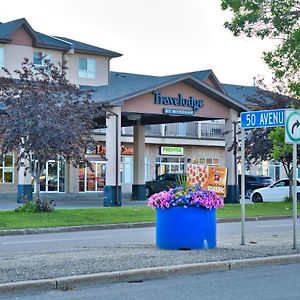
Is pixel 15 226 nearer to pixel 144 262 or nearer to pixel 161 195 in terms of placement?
pixel 161 195

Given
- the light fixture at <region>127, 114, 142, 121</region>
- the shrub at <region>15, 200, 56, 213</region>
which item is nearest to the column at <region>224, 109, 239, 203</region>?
the light fixture at <region>127, 114, 142, 121</region>

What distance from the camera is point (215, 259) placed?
1164cm

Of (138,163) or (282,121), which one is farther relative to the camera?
(138,163)

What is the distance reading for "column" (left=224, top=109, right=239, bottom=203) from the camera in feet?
115

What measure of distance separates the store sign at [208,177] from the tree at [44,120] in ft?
16.8

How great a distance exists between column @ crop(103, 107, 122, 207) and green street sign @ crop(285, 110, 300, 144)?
18338 mm

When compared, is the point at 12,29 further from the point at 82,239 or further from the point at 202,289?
the point at 202,289

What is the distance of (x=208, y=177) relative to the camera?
2825cm

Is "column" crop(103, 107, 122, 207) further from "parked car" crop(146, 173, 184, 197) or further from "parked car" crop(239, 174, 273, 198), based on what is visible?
"parked car" crop(239, 174, 273, 198)

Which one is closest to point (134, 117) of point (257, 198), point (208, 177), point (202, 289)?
point (257, 198)

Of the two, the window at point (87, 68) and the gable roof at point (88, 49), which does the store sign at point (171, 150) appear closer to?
the window at point (87, 68)

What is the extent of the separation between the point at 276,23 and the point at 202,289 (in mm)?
11867

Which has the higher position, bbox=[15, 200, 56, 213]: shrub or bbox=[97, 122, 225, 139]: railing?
bbox=[97, 122, 225, 139]: railing

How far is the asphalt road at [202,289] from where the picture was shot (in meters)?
9.02
